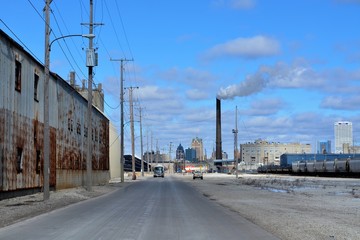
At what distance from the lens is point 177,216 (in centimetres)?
1727

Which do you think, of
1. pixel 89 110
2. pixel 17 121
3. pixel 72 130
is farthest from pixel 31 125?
pixel 72 130

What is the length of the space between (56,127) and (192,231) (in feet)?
89.8

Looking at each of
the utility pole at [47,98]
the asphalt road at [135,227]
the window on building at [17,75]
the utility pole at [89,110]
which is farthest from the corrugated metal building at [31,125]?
the asphalt road at [135,227]

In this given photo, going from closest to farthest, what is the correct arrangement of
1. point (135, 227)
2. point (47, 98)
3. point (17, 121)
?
point (135, 227) < point (47, 98) < point (17, 121)

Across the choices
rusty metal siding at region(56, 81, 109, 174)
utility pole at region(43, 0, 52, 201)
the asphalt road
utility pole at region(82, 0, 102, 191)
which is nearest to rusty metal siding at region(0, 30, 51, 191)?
utility pole at region(43, 0, 52, 201)

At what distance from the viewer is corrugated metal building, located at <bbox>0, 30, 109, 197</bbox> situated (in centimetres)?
2581

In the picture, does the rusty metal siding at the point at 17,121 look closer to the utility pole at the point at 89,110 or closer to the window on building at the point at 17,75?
the window on building at the point at 17,75

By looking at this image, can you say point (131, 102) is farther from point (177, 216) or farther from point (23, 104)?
point (177, 216)

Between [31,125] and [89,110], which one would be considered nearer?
[31,125]

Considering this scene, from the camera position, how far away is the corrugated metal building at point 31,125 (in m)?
25.8

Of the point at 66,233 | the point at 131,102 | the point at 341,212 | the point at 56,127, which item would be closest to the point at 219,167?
the point at 131,102

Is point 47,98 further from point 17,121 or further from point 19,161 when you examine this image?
point 19,161

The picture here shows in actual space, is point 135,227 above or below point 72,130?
below

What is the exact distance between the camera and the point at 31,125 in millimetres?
31047
